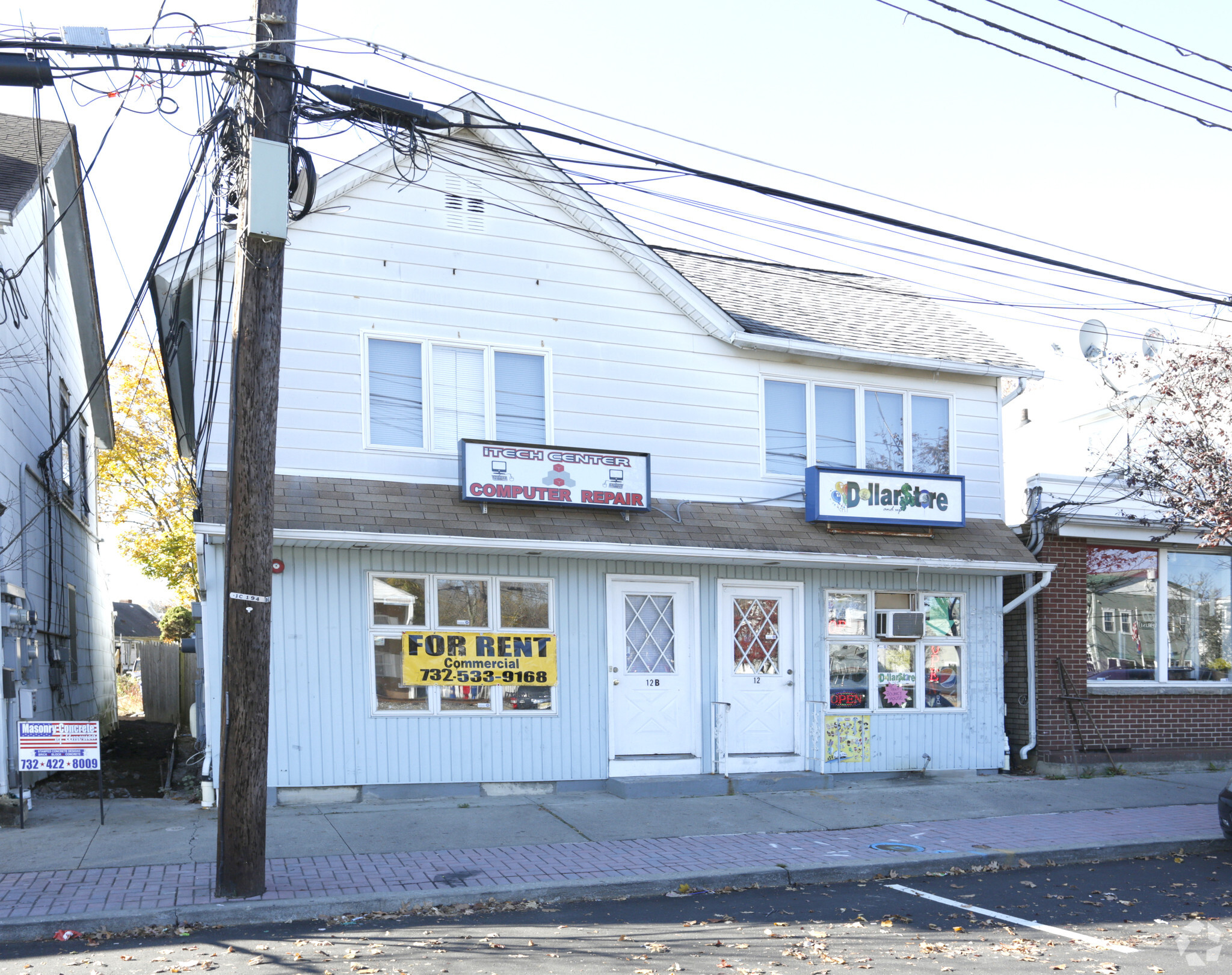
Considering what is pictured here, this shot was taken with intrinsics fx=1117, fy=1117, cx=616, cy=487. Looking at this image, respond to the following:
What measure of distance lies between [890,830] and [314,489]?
642 cm

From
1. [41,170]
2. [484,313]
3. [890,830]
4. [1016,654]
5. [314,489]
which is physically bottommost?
[890,830]

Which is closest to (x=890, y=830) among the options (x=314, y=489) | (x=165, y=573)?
(x=314, y=489)

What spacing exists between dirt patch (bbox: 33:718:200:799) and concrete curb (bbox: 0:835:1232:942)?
456 cm

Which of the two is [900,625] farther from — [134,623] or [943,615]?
[134,623]

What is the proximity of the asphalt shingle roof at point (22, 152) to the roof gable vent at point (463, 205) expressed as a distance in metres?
4.03

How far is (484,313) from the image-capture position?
1211cm

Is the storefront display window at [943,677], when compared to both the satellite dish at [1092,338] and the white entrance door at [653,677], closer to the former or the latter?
the white entrance door at [653,677]

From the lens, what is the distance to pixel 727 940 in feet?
22.6

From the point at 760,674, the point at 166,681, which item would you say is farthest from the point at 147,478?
the point at 760,674

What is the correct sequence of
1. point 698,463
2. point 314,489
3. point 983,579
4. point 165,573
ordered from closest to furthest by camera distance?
point 314,489
point 698,463
point 983,579
point 165,573

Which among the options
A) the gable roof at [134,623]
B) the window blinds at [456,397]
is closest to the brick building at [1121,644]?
the window blinds at [456,397]

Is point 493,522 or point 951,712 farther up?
point 493,522

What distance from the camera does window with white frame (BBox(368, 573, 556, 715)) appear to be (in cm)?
1134

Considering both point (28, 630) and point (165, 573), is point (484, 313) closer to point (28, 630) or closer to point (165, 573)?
point (28, 630)
